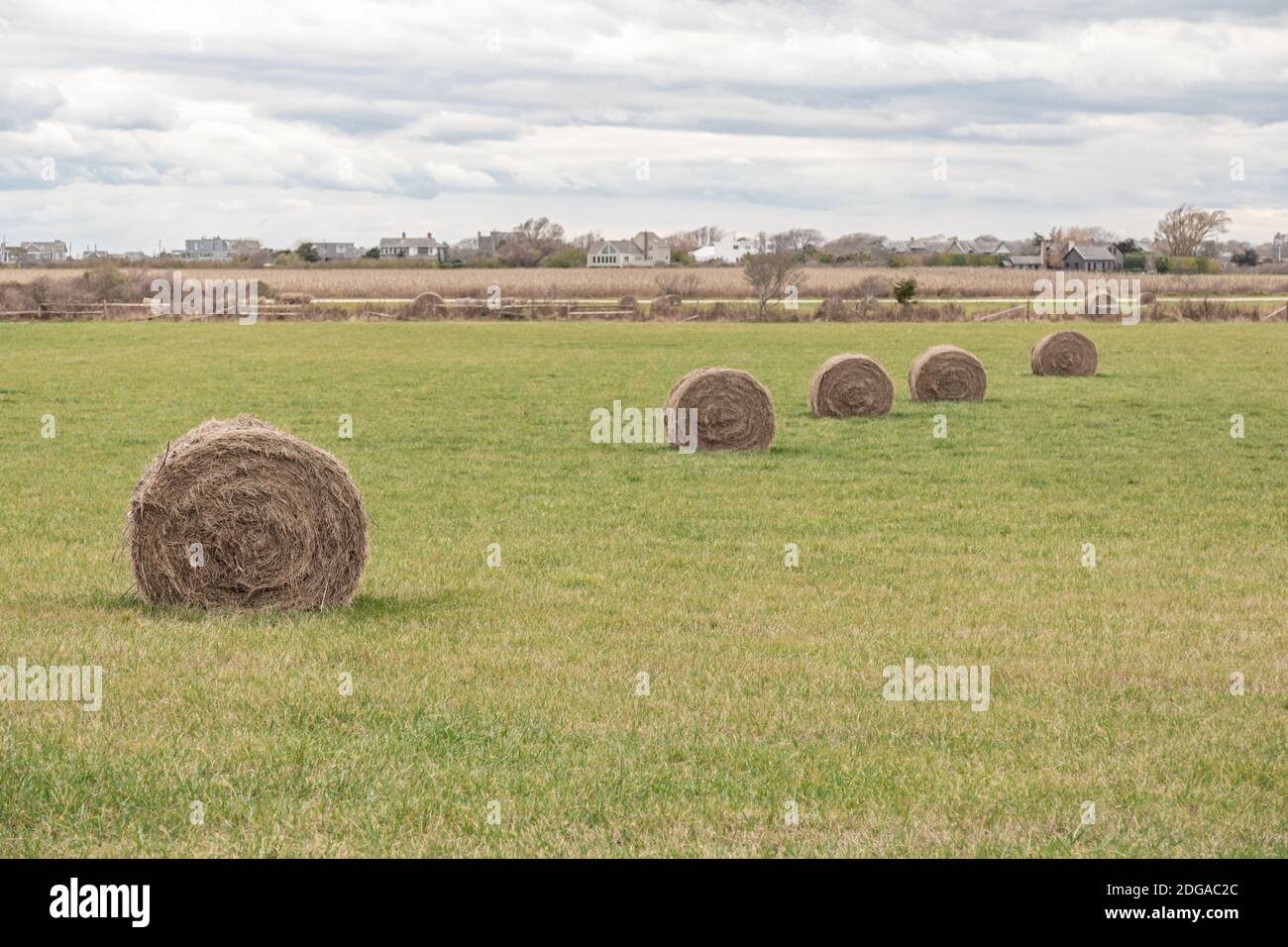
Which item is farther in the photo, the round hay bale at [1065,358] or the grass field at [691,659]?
the round hay bale at [1065,358]

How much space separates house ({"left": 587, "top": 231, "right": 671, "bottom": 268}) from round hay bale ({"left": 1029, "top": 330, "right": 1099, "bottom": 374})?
382ft

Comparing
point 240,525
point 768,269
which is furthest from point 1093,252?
point 240,525

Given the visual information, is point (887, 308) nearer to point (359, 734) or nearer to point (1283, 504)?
point (1283, 504)

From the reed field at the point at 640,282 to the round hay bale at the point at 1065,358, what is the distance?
45.3m

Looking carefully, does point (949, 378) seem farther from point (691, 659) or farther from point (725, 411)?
point (691, 659)

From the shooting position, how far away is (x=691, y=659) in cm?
1097

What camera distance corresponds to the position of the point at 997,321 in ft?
226

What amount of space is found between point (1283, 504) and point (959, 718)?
1199 cm

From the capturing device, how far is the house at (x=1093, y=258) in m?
147

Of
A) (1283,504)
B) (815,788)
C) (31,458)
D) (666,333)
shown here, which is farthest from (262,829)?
(666,333)

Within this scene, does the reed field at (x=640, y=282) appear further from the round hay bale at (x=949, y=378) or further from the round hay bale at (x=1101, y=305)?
the round hay bale at (x=949, y=378)

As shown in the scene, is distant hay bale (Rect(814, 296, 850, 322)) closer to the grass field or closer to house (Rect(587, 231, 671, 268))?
the grass field
